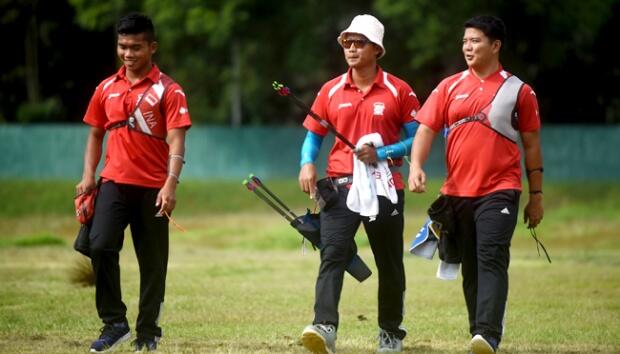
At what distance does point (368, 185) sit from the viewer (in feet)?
33.6

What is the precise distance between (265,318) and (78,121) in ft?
114

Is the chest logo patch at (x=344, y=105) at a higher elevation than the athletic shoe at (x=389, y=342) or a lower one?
higher

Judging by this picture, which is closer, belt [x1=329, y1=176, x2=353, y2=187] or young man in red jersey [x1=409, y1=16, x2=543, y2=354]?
young man in red jersey [x1=409, y1=16, x2=543, y2=354]

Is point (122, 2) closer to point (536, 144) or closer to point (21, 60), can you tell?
point (21, 60)

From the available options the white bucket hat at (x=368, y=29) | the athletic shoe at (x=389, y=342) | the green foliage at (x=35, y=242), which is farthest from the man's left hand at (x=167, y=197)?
the green foliage at (x=35, y=242)

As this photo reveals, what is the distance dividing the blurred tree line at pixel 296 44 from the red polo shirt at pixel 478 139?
31.0 meters

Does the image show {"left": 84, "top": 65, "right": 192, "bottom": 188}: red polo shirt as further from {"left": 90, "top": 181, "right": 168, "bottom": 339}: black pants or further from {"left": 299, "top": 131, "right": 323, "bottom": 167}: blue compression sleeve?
{"left": 299, "top": 131, "right": 323, "bottom": 167}: blue compression sleeve

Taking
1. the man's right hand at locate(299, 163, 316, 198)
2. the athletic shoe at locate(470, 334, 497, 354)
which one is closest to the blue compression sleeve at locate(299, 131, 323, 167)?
the man's right hand at locate(299, 163, 316, 198)

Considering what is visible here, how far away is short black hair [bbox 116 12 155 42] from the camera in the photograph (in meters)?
10.4

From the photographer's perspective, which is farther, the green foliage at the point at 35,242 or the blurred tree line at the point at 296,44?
the blurred tree line at the point at 296,44

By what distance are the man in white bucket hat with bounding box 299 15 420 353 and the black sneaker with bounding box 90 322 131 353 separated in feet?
4.90

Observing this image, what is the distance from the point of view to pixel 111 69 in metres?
45.7

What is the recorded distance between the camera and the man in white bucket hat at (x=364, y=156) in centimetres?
1026

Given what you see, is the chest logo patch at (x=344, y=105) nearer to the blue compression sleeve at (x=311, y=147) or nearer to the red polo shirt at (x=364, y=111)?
the red polo shirt at (x=364, y=111)
